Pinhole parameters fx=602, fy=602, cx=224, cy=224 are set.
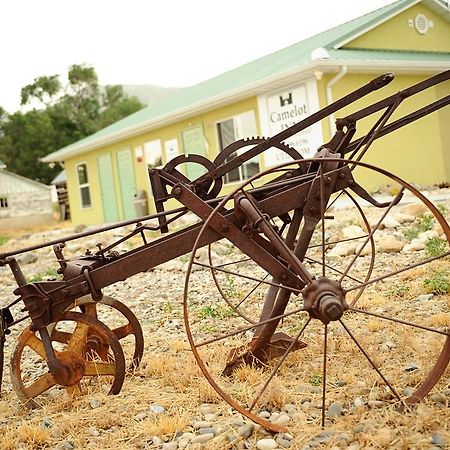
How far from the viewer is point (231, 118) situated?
14.5 metres

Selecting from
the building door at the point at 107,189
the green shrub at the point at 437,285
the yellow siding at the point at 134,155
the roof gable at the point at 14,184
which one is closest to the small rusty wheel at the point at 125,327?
the green shrub at the point at 437,285

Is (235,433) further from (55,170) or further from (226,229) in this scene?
(55,170)

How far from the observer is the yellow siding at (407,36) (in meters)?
14.0

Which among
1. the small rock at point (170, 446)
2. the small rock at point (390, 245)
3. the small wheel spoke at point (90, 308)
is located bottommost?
the small rock at point (390, 245)

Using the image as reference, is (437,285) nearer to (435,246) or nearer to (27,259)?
(435,246)

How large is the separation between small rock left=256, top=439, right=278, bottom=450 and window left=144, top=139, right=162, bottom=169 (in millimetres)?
14533

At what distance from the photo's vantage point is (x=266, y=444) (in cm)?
277

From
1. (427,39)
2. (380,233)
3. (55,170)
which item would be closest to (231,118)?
(427,39)

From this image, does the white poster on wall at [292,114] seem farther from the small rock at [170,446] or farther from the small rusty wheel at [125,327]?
the small rock at [170,446]

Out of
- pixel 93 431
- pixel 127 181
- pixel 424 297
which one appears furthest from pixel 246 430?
pixel 127 181

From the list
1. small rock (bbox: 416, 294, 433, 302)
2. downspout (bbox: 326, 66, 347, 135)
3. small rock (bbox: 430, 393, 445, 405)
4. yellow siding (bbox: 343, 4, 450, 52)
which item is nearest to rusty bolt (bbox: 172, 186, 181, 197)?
small rock (bbox: 430, 393, 445, 405)

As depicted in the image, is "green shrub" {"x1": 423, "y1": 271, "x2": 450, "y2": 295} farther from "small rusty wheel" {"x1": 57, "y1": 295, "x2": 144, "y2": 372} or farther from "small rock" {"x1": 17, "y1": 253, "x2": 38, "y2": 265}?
"small rock" {"x1": 17, "y1": 253, "x2": 38, "y2": 265}

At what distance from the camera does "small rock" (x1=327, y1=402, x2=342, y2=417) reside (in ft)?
9.89

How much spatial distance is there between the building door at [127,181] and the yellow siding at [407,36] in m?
7.61
